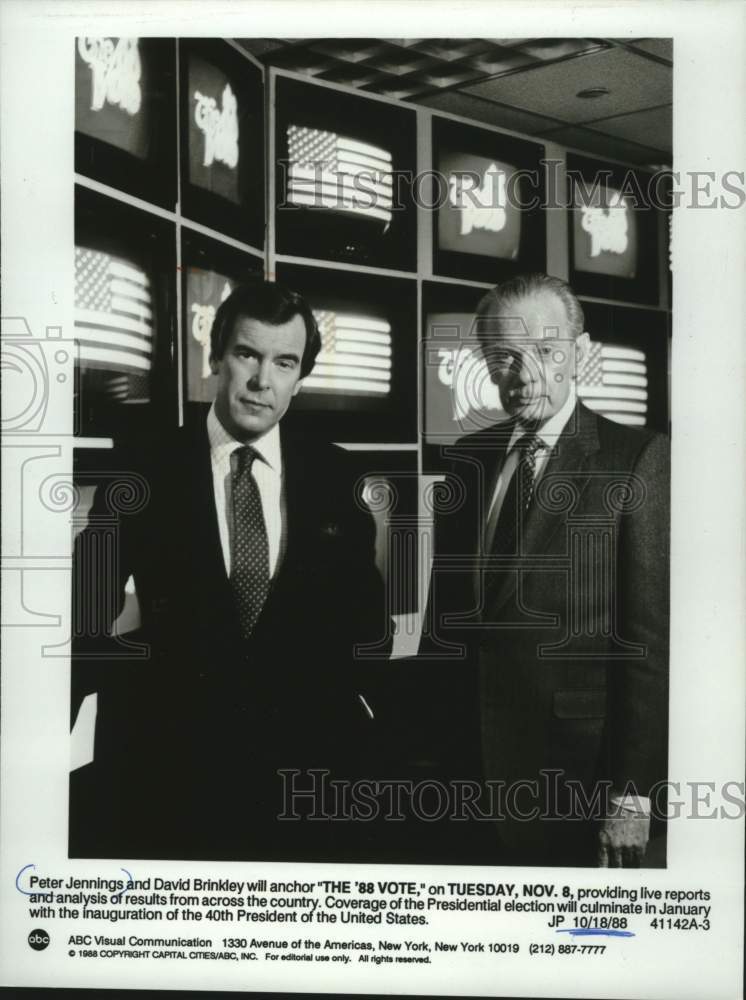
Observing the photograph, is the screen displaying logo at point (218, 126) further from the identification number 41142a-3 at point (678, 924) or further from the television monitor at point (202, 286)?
the identification number 41142a-3 at point (678, 924)

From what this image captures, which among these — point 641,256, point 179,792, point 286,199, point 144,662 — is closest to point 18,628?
point 144,662

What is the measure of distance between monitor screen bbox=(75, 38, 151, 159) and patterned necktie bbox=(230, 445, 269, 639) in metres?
0.59

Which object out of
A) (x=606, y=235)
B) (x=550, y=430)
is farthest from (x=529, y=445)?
(x=606, y=235)

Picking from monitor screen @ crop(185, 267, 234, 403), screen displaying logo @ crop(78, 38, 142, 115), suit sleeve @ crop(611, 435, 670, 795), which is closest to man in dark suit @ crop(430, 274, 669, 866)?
suit sleeve @ crop(611, 435, 670, 795)

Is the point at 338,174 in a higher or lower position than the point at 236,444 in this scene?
higher

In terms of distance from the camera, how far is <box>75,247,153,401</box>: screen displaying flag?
1760mm

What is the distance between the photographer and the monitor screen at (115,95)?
5.75 feet

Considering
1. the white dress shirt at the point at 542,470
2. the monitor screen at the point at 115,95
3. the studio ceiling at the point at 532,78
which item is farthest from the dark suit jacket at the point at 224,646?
the studio ceiling at the point at 532,78

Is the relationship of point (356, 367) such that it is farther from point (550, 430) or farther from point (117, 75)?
point (117, 75)

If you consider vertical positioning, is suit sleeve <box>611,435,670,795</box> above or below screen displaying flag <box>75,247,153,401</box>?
below

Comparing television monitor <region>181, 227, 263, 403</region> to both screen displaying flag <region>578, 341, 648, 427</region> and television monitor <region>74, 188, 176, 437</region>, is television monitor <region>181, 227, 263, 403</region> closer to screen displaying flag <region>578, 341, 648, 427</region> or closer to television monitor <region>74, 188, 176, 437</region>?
television monitor <region>74, 188, 176, 437</region>

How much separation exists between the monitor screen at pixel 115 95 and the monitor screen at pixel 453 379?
2.00 feet

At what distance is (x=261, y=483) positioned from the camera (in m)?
1.79

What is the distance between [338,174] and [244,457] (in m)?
0.53
